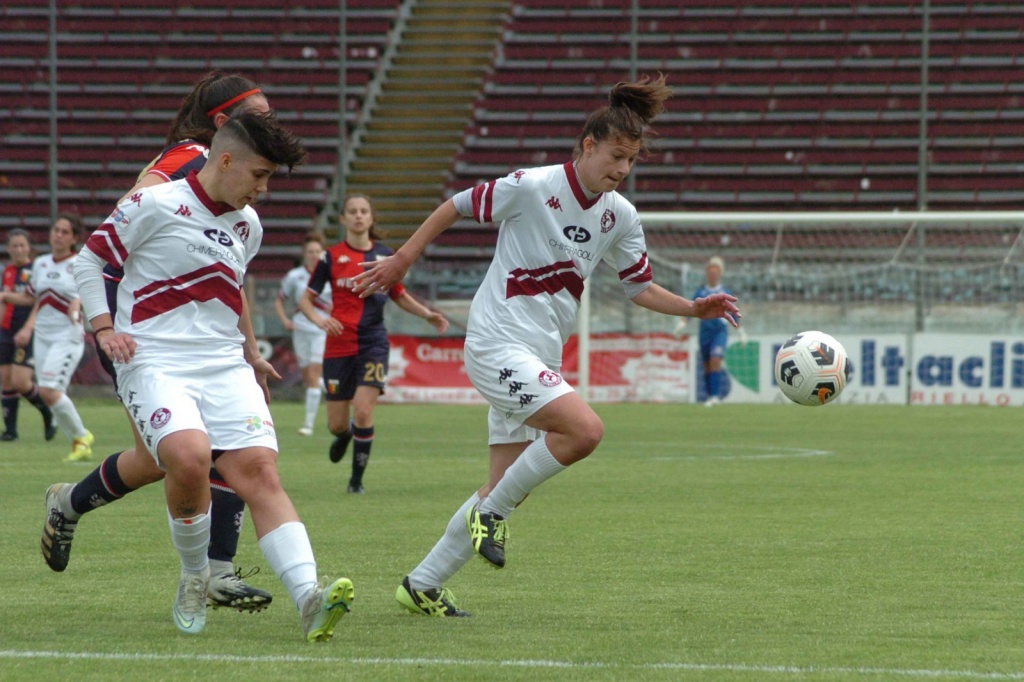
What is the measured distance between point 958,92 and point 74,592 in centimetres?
2529

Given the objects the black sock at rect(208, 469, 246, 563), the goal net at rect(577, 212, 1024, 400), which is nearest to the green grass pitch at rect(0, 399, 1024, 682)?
the black sock at rect(208, 469, 246, 563)

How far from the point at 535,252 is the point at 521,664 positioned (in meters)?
1.90

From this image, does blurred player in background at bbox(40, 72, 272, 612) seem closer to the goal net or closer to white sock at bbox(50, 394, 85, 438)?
white sock at bbox(50, 394, 85, 438)

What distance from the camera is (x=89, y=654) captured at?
4.88 meters

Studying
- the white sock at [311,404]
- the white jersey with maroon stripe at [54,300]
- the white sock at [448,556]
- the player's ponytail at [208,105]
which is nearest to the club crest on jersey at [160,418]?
the white sock at [448,556]

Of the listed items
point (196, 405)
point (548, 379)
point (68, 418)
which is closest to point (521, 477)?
point (548, 379)

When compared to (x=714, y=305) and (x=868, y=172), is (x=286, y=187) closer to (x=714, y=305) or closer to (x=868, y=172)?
(x=868, y=172)

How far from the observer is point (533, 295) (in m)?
6.03

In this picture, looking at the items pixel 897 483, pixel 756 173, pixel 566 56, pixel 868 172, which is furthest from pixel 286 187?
pixel 897 483

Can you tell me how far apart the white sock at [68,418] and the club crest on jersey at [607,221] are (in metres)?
8.10

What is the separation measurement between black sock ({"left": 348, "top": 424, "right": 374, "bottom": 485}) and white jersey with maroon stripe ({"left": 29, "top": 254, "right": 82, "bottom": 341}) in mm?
4745

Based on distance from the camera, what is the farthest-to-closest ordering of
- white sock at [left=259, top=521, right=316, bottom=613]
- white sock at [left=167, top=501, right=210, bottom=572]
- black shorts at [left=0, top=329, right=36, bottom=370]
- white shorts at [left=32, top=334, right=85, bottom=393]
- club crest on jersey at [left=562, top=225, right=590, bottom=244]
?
black shorts at [left=0, top=329, right=36, bottom=370]
white shorts at [left=32, top=334, right=85, bottom=393]
club crest on jersey at [left=562, top=225, right=590, bottom=244]
white sock at [left=167, top=501, right=210, bottom=572]
white sock at [left=259, top=521, right=316, bottom=613]

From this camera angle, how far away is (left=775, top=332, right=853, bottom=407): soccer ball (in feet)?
22.9

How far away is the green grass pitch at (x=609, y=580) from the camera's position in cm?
474
